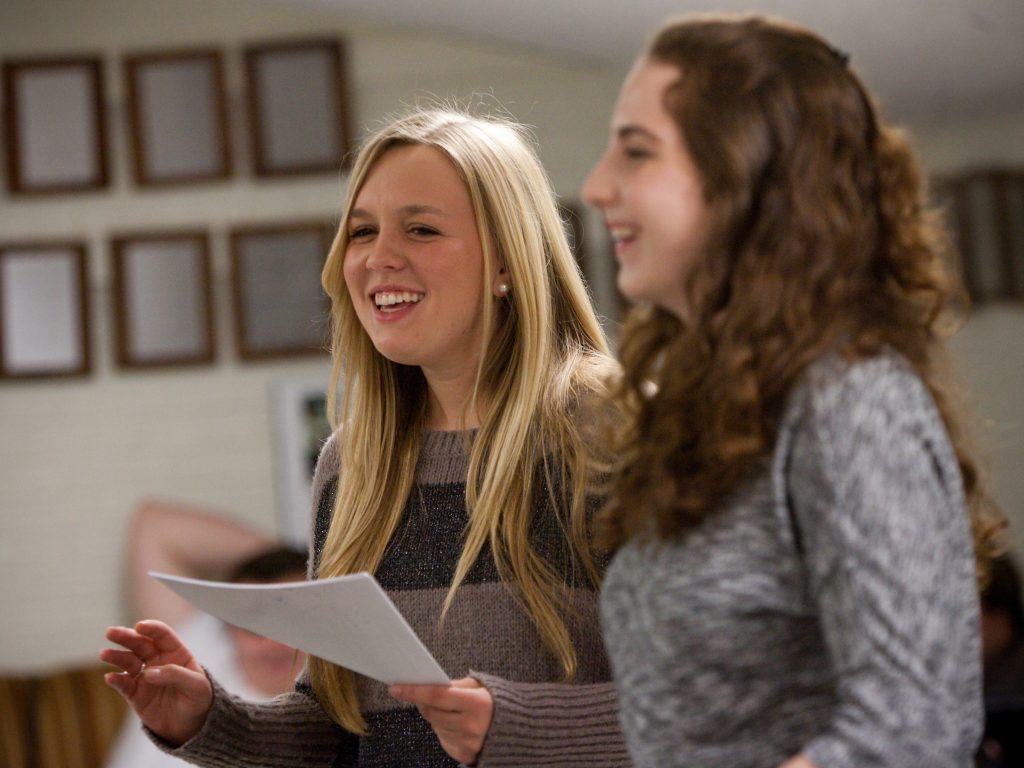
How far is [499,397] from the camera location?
5.26ft

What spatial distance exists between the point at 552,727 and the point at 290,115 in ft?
12.3

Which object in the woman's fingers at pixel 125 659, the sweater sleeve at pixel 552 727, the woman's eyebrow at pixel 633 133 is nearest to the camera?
the woman's eyebrow at pixel 633 133

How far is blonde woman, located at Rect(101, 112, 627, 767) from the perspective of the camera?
1481 mm

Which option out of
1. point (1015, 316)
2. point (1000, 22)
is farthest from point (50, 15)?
point (1015, 316)

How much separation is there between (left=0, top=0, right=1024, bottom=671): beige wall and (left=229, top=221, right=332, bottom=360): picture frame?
75 millimetres

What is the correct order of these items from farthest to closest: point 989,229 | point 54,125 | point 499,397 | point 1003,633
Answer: point 54,125, point 989,229, point 1003,633, point 499,397

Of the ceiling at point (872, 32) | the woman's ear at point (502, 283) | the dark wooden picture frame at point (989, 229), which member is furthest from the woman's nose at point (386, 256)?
the dark wooden picture frame at point (989, 229)

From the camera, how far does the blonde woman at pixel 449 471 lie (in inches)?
58.3

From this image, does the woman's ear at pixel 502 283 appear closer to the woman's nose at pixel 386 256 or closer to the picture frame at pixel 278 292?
the woman's nose at pixel 386 256

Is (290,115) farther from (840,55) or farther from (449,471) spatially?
(840,55)

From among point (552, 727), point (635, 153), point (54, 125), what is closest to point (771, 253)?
point (635, 153)

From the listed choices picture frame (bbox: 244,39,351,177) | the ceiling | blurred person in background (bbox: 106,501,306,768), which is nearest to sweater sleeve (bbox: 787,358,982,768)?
the ceiling

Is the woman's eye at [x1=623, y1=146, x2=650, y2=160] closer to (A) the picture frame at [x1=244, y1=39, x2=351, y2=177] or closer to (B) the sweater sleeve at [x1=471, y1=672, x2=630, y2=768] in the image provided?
(B) the sweater sleeve at [x1=471, y1=672, x2=630, y2=768]

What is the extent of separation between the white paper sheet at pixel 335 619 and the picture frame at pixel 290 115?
11.9 feet
